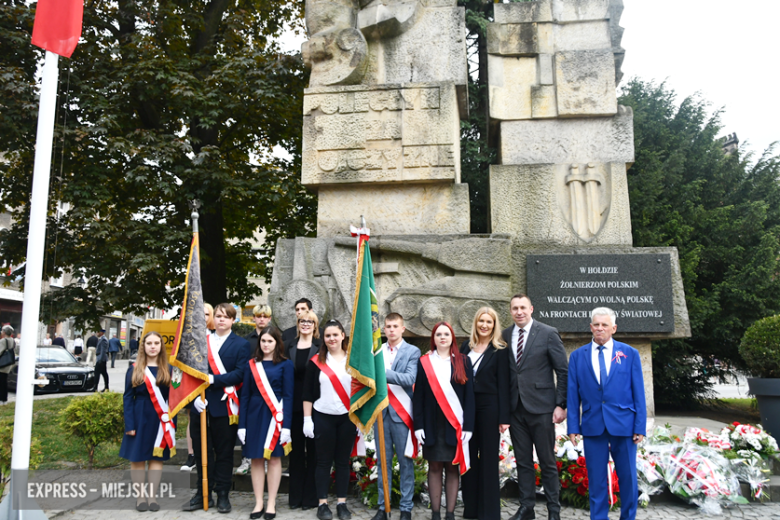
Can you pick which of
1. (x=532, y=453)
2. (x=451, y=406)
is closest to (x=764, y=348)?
(x=532, y=453)

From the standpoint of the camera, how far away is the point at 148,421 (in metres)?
4.79

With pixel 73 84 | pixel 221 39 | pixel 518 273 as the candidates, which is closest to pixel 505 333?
pixel 518 273

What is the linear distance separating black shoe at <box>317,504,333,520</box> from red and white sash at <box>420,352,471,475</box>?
40.0 inches

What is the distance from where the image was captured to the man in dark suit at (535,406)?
4.23 meters

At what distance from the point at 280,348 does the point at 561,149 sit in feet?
13.8

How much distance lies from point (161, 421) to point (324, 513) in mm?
1506

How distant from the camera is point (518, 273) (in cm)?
657

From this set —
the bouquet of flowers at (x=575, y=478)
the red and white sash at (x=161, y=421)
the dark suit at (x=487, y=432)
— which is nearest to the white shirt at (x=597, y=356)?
the dark suit at (x=487, y=432)

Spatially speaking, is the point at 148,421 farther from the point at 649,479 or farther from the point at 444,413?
the point at 649,479

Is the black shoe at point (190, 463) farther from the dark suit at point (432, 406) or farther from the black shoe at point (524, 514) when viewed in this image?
the black shoe at point (524, 514)

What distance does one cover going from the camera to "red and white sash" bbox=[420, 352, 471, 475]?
4168 millimetres

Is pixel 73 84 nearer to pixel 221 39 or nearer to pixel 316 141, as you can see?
pixel 221 39

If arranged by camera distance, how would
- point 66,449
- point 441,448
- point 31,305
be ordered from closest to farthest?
1. point 31,305
2. point 441,448
3. point 66,449

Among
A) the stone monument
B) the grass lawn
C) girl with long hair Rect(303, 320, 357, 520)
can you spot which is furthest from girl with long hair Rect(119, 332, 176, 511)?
→ the stone monument
